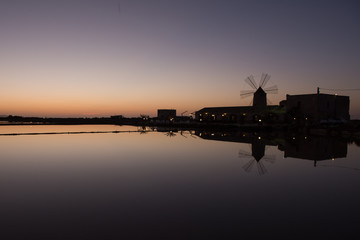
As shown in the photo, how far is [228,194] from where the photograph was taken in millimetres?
7426

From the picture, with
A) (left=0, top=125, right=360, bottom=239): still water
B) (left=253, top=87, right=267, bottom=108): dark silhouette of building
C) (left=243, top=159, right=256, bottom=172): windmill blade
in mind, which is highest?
(left=253, top=87, right=267, bottom=108): dark silhouette of building

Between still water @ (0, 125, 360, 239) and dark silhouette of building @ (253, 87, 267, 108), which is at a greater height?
dark silhouette of building @ (253, 87, 267, 108)

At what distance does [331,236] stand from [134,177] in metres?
6.63

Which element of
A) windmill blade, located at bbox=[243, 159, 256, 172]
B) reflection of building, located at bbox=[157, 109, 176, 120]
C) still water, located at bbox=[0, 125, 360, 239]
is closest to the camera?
still water, located at bbox=[0, 125, 360, 239]

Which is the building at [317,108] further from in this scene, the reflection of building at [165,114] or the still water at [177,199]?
the reflection of building at [165,114]

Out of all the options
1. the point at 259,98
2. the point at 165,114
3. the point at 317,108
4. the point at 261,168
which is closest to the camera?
the point at 261,168

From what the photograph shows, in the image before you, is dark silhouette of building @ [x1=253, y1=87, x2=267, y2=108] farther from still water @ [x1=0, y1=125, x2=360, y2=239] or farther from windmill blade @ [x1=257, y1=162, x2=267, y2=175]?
windmill blade @ [x1=257, y1=162, x2=267, y2=175]

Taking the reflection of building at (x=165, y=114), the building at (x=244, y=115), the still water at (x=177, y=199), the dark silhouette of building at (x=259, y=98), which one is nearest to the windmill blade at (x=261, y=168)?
the still water at (x=177, y=199)

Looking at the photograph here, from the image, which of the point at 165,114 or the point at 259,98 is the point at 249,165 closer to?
the point at 259,98

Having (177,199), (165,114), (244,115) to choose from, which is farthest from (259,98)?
(177,199)

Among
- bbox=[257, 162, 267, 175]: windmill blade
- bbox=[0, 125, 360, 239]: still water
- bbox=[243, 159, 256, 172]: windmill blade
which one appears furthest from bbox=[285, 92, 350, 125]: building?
bbox=[257, 162, 267, 175]: windmill blade

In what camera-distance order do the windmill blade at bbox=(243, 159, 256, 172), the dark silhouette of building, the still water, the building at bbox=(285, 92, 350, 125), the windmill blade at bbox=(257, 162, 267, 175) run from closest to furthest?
the still water < the windmill blade at bbox=(257, 162, 267, 175) < the windmill blade at bbox=(243, 159, 256, 172) < the building at bbox=(285, 92, 350, 125) < the dark silhouette of building

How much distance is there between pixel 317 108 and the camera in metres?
36.5

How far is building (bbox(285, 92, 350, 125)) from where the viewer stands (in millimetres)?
36825
